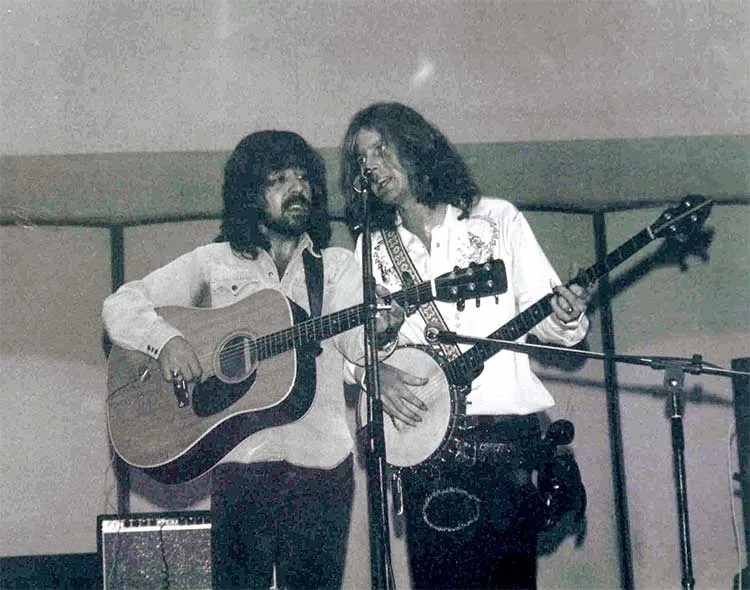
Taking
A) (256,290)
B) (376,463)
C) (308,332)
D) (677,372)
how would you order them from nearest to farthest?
1. (376,463)
2. (677,372)
3. (308,332)
4. (256,290)

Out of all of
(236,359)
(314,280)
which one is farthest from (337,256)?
(236,359)

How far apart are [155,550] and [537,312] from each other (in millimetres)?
1360

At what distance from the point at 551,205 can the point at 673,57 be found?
Result: 702 mm

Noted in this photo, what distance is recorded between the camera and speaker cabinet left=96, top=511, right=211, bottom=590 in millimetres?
2889

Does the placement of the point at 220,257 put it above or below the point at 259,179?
below

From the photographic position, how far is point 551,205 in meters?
3.30

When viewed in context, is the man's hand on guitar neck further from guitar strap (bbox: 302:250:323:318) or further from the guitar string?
guitar strap (bbox: 302:250:323:318)

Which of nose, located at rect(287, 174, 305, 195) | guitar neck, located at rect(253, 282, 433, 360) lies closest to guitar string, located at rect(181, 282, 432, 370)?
guitar neck, located at rect(253, 282, 433, 360)

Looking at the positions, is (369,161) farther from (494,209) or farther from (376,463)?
(376,463)

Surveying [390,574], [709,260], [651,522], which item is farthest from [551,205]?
[390,574]

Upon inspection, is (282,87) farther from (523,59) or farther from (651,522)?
(651,522)

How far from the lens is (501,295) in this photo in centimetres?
301

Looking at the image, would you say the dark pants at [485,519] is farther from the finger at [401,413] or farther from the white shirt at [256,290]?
the white shirt at [256,290]

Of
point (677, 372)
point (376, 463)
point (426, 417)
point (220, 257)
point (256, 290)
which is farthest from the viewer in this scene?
point (220, 257)
